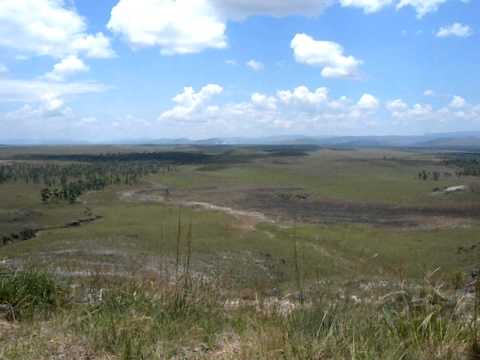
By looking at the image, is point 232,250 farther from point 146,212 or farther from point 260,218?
point 146,212

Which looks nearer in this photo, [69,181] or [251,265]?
[251,265]

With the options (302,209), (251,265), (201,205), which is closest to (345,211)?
(302,209)

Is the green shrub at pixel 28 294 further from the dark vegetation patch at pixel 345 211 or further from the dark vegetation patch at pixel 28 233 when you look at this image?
the dark vegetation patch at pixel 345 211

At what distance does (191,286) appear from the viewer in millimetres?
4906

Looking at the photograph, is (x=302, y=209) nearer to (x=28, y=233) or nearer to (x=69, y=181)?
(x=28, y=233)

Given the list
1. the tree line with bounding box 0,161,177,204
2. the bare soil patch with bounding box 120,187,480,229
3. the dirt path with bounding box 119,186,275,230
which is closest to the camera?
the bare soil patch with bounding box 120,187,480,229

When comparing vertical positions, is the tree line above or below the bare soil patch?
above

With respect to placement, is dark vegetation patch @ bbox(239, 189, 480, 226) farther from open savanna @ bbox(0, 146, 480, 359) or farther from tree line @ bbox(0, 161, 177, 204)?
tree line @ bbox(0, 161, 177, 204)

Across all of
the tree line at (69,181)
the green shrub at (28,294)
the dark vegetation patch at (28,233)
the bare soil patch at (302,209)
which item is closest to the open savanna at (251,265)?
the green shrub at (28,294)

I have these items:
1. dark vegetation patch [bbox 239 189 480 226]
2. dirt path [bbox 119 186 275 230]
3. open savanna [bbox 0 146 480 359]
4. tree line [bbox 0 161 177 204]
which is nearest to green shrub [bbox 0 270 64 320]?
open savanna [bbox 0 146 480 359]

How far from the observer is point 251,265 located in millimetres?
27719

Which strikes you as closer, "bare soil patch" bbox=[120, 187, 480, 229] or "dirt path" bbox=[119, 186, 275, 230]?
"bare soil patch" bbox=[120, 187, 480, 229]

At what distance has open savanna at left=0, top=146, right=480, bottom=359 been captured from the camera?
11.3ft

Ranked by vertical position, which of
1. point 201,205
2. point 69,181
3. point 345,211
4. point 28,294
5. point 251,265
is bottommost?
point 345,211
